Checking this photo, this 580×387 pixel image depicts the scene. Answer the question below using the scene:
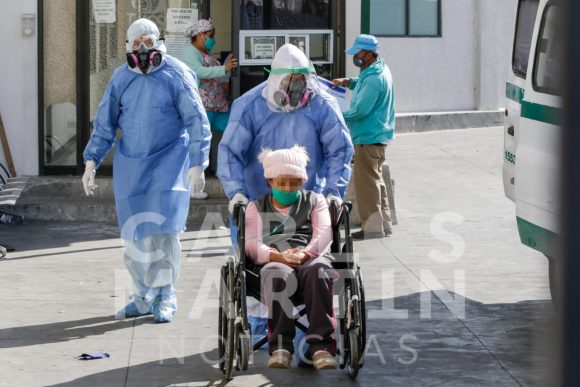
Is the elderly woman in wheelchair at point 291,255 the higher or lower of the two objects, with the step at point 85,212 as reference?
higher

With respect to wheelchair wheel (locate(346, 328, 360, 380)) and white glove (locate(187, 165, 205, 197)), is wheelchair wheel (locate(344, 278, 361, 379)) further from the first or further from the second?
white glove (locate(187, 165, 205, 197))

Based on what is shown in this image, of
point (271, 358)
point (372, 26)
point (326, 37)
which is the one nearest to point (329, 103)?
point (271, 358)

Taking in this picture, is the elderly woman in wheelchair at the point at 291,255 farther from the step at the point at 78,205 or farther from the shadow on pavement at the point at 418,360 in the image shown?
the step at the point at 78,205

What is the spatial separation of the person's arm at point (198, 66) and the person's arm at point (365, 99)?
1432 mm

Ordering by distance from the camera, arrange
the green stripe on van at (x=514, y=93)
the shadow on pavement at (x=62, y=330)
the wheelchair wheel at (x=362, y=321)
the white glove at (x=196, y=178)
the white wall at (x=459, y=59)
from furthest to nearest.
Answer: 1. the white wall at (x=459, y=59)
2. the green stripe on van at (x=514, y=93)
3. the white glove at (x=196, y=178)
4. the shadow on pavement at (x=62, y=330)
5. the wheelchair wheel at (x=362, y=321)

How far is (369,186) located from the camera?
10.5 m

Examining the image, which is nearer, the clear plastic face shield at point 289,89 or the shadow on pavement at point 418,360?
the shadow on pavement at point 418,360

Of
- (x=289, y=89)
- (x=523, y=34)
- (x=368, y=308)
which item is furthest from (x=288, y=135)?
(x=523, y=34)

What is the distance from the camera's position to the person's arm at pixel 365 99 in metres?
10.2

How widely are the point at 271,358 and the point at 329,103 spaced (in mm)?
1435

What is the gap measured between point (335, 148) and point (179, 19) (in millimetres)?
6207

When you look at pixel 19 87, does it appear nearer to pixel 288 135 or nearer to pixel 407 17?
pixel 288 135

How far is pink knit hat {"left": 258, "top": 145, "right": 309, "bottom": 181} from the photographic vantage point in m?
5.60

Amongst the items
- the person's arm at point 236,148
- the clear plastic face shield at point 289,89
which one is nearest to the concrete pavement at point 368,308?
the person's arm at point 236,148
